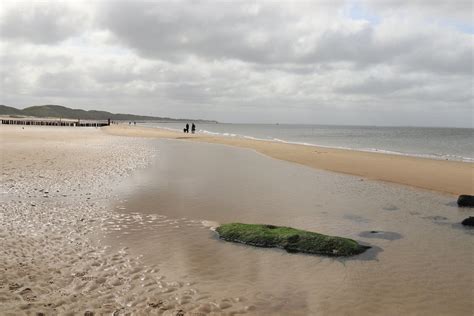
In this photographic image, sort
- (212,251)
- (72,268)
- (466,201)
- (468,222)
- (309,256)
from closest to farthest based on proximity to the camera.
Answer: (72,268) → (309,256) → (212,251) → (468,222) → (466,201)

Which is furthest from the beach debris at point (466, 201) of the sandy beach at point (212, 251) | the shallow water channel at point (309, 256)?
the shallow water channel at point (309, 256)

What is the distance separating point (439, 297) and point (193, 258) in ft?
15.7

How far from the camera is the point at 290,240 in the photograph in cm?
952

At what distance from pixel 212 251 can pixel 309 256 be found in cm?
221

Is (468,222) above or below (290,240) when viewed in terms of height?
above

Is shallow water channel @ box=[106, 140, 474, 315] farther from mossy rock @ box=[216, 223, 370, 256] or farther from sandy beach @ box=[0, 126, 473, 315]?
mossy rock @ box=[216, 223, 370, 256]

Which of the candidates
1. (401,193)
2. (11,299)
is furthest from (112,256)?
(401,193)

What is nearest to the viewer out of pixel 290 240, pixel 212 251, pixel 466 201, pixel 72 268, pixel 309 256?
pixel 72 268

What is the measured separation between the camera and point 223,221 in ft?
38.6

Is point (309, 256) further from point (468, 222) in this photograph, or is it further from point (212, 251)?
→ point (468, 222)

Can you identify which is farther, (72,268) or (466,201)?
(466,201)

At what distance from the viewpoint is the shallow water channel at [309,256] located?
6.90 m

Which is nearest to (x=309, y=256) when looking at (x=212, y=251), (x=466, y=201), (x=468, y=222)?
(x=212, y=251)

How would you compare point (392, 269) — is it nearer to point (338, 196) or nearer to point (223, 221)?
point (223, 221)
